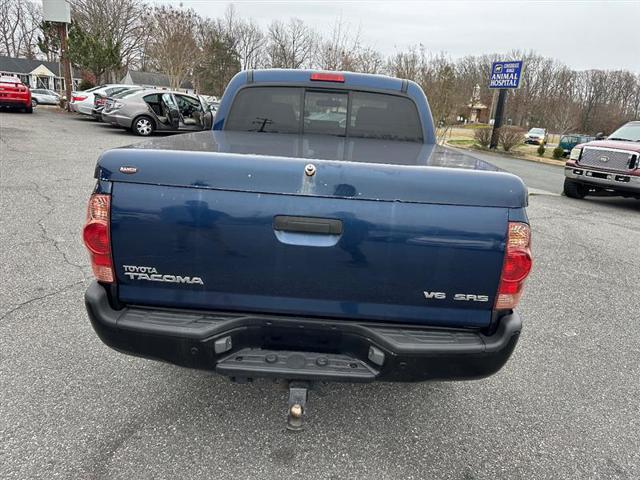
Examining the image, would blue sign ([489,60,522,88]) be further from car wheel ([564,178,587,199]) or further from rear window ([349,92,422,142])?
rear window ([349,92,422,142])

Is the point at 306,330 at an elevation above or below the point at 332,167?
below

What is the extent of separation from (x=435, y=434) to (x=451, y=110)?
26535mm

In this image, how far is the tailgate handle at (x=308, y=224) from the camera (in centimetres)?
195

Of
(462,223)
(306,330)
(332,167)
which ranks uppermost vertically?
(332,167)

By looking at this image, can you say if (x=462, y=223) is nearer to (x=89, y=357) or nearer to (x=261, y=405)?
(x=261, y=405)

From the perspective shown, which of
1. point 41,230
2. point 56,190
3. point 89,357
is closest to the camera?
point 89,357

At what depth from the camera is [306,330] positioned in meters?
2.07

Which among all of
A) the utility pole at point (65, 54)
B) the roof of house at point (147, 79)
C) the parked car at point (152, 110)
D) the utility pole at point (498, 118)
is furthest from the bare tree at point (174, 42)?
the roof of house at point (147, 79)

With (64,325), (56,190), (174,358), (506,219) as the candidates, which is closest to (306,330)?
(174,358)

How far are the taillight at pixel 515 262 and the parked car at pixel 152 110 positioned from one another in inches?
564

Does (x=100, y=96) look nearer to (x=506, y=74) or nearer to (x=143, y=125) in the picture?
(x=143, y=125)

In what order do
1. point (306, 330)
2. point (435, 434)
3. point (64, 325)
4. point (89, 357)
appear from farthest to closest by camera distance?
point (64, 325)
point (89, 357)
point (435, 434)
point (306, 330)

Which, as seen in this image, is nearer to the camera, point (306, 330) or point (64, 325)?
point (306, 330)

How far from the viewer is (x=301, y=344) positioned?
213 cm
